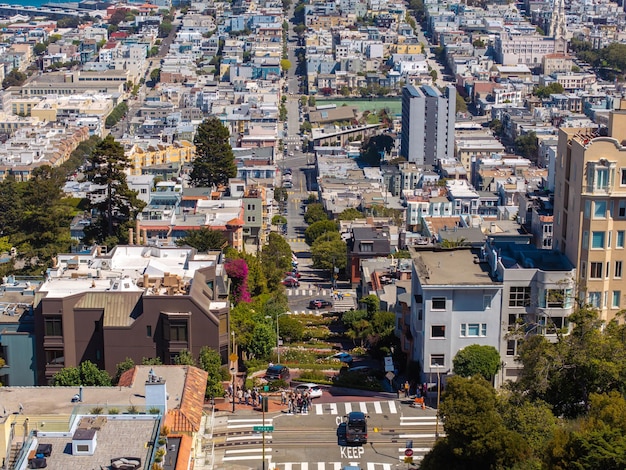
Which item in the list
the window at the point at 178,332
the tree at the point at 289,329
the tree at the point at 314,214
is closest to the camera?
the window at the point at 178,332

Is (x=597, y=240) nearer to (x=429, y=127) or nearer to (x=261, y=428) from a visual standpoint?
(x=261, y=428)

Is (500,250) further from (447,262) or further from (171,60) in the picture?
(171,60)

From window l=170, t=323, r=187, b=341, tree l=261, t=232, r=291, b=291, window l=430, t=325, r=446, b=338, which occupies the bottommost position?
tree l=261, t=232, r=291, b=291

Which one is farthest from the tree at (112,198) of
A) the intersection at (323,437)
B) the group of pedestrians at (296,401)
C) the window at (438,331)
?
the window at (438,331)

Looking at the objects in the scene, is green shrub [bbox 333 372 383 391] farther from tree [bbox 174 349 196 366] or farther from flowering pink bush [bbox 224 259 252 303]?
flowering pink bush [bbox 224 259 252 303]

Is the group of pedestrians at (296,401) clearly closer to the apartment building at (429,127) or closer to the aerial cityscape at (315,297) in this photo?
the aerial cityscape at (315,297)

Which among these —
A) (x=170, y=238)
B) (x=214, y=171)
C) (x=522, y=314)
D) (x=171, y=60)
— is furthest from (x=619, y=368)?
(x=171, y=60)

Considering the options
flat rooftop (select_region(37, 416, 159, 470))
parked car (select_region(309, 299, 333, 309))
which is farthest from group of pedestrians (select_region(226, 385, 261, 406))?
parked car (select_region(309, 299, 333, 309))
